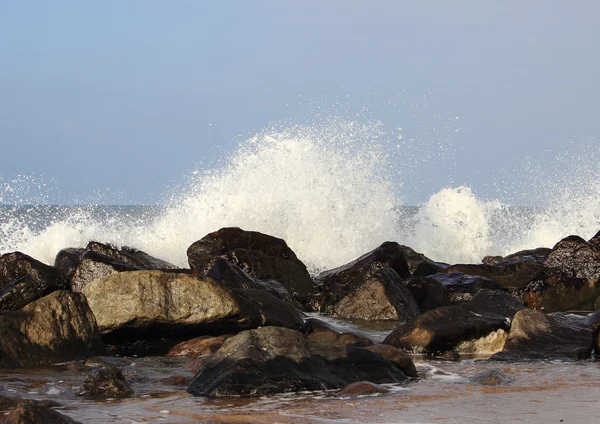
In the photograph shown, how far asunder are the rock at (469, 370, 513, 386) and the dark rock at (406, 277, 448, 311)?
161 inches

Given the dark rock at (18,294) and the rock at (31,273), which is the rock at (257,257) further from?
the dark rock at (18,294)

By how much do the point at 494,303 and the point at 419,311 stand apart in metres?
1.92

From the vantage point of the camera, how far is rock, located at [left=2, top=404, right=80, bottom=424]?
15.2ft

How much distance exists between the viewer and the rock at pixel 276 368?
614 cm

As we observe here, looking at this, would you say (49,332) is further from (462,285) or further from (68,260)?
(462,285)

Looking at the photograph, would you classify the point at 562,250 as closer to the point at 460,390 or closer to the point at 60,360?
the point at 460,390

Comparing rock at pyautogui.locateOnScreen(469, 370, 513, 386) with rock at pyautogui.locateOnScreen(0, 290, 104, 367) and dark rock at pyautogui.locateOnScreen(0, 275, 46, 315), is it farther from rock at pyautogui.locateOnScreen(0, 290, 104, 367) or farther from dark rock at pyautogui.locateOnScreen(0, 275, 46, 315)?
dark rock at pyautogui.locateOnScreen(0, 275, 46, 315)

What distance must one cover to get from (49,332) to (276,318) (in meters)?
2.14

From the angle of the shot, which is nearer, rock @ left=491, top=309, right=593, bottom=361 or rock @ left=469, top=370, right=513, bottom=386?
rock @ left=469, top=370, right=513, bottom=386

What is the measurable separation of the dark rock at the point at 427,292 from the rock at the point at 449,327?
2.22 m

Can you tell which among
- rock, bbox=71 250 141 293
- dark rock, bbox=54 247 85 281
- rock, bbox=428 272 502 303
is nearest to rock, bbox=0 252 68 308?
rock, bbox=71 250 141 293

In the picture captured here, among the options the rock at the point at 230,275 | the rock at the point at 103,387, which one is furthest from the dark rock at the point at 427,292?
the rock at the point at 103,387

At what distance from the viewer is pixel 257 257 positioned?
12273 mm

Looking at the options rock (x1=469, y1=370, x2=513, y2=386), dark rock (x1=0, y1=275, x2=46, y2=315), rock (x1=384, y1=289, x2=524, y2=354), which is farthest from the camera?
dark rock (x1=0, y1=275, x2=46, y2=315)
